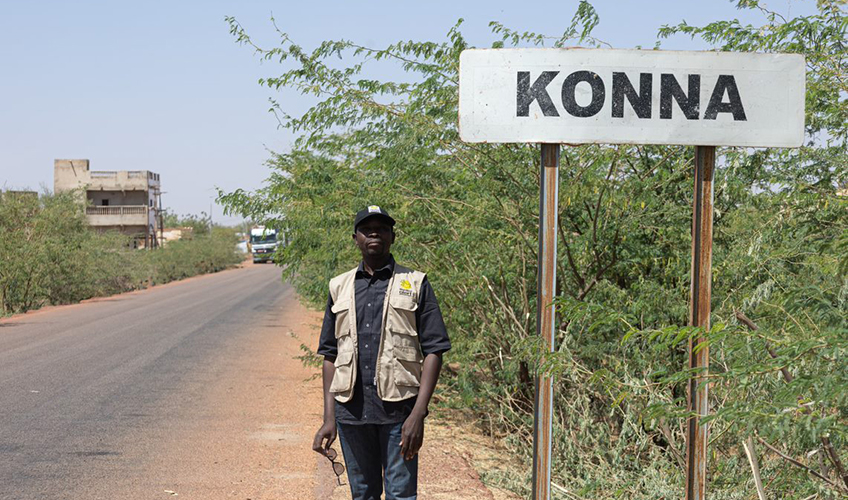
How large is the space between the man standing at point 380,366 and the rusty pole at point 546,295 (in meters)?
0.47

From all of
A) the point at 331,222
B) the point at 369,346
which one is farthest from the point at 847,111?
the point at 331,222

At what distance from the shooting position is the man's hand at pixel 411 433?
3.84m

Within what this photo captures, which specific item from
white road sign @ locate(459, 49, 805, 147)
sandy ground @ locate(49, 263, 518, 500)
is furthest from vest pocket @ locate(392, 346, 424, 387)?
sandy ground @ locate(49, 263, 518, 500)

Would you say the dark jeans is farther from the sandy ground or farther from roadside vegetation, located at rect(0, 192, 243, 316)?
roadside vegetation, located at rect(0, 192, 243, 316)

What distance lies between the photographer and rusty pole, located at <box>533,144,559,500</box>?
400cm

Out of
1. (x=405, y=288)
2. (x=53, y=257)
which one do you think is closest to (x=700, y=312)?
(x=405, y=288)

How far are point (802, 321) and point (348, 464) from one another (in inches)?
118

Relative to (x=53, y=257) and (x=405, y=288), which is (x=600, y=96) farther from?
(x=53, y=257)

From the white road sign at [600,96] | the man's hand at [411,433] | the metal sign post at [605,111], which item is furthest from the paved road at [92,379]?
the white road sign at [600,96]

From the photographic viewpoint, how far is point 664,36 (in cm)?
709

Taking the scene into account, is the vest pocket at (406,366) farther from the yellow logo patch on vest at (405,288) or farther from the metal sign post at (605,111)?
the metal sign post at (605,111)

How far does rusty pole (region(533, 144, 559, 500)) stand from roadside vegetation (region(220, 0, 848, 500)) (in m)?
0.61

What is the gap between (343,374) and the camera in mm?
3930

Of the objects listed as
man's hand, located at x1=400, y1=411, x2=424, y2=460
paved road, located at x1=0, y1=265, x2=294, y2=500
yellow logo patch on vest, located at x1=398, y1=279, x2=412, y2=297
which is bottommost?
paved road, located at x1=0, y1=265, x2=294, y2=500
